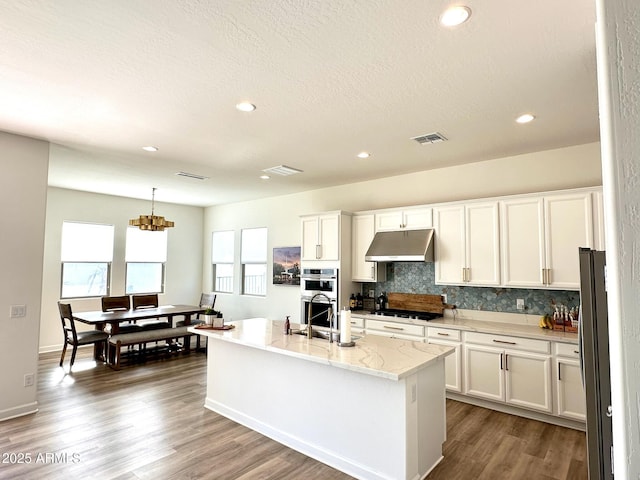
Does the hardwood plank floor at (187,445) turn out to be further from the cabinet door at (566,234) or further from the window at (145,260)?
the window at (145,260)

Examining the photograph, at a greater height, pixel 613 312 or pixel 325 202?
pixel 325 202

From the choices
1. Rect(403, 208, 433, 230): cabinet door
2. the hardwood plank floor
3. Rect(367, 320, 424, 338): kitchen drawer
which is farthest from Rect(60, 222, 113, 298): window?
Rect(403, 208, 433, 230): cabinet door

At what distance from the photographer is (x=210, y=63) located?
2.41m

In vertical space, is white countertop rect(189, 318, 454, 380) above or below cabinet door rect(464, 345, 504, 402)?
above

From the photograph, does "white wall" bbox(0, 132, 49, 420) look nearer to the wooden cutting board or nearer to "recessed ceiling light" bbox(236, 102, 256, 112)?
"recessed ceiling light" bbox(236, 102, 256, 112)

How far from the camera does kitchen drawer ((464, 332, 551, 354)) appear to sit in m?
3.61

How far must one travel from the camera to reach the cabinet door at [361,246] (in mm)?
5285

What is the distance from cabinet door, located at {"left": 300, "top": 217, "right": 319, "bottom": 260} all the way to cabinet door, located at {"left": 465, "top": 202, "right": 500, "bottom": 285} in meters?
2.26

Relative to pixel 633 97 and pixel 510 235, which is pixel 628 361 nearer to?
pixel 633 97

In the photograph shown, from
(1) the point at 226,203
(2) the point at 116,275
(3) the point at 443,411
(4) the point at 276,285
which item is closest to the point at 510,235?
(3) the point at 443,411

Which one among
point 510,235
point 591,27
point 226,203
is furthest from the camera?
point 226,203

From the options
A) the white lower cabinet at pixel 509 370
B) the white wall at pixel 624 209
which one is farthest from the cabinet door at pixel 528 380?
the white wall at pixel 624 209

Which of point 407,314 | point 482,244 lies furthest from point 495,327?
Answer: point 407,314

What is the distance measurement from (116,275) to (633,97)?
319 inches
